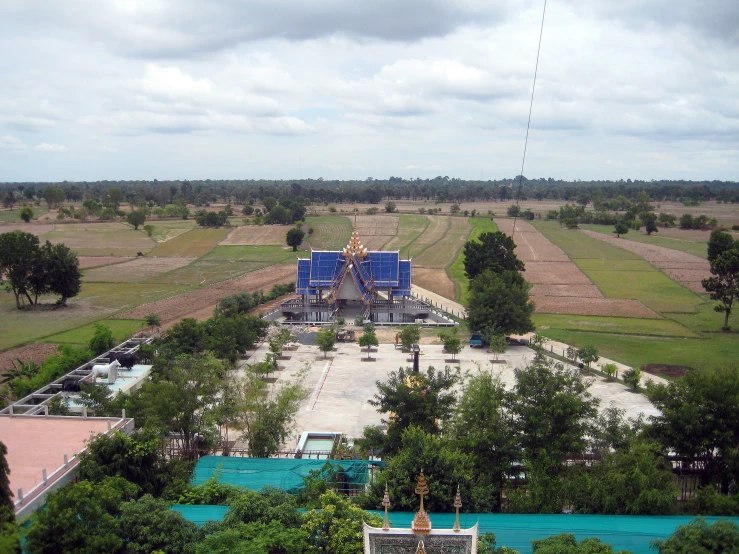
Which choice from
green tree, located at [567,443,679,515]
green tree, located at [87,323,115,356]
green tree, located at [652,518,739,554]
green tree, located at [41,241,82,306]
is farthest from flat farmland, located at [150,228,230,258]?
green tree, located at [652,518,739,554]

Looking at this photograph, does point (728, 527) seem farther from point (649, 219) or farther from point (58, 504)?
point (649, 219)

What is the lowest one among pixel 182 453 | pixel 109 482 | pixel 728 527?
pixel 182 453

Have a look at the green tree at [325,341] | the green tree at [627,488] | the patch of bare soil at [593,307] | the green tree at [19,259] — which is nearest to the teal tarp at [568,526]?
the green tree at [627,488]

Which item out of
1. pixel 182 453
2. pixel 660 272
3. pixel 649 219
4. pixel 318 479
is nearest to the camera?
pixel 318 479

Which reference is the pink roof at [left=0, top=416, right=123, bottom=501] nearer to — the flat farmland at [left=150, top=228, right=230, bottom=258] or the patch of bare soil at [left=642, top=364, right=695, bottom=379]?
the patch of bare soil at [left=642, top=364, right=695, bottom=379]

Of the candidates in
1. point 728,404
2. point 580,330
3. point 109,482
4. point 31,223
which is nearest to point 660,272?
point 580,330

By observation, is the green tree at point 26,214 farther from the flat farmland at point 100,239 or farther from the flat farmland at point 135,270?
the flat farmland at point 135,270

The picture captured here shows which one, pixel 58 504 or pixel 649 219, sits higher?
pixel 649 219
